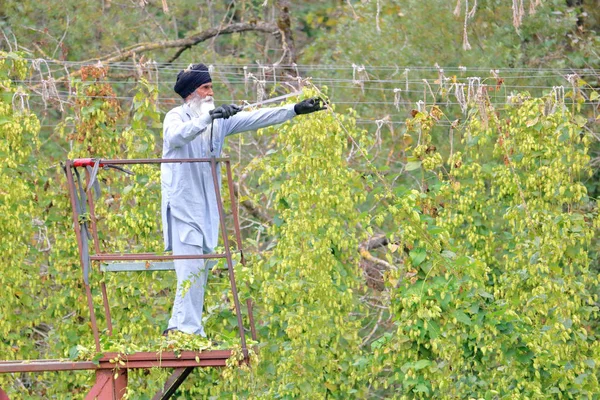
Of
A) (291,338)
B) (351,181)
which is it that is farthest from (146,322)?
(351,181)

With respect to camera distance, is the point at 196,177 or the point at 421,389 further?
the point at 421,389

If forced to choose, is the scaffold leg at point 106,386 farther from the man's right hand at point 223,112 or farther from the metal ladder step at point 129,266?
the man's right hand at point 223,112

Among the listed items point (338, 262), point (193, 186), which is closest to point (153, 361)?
point (193, 186)

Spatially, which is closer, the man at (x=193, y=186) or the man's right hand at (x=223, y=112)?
the man's right hand at (x=223, y=112)

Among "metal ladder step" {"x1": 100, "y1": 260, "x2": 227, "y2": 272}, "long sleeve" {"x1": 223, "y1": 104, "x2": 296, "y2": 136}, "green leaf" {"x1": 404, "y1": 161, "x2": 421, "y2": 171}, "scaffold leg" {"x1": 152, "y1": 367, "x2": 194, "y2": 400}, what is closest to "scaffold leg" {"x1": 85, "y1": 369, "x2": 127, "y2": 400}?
"scaffold leg" {"x1": 152, "y1": 367, "x2": 194, "y2": 400}

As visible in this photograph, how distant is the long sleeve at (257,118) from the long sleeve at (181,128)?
31 centimetres

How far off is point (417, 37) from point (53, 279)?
571 centimetres

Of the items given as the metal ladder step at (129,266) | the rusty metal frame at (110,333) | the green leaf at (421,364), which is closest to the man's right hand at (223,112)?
the rusty metal frame at (110,333)

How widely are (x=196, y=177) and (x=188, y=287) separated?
61cm

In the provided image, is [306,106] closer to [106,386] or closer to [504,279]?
[106,386]

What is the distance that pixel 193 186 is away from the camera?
750cm

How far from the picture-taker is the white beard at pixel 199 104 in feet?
24.5

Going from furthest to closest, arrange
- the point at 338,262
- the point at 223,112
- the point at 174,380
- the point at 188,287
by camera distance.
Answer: the point at 338,262 < the point at 174,380 < the point at 188,287 < the point at 223,112

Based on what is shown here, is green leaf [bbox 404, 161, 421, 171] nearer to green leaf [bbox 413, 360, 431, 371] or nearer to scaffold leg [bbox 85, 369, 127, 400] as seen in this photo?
green leaf [bbox 413, 360, 431, 371]
